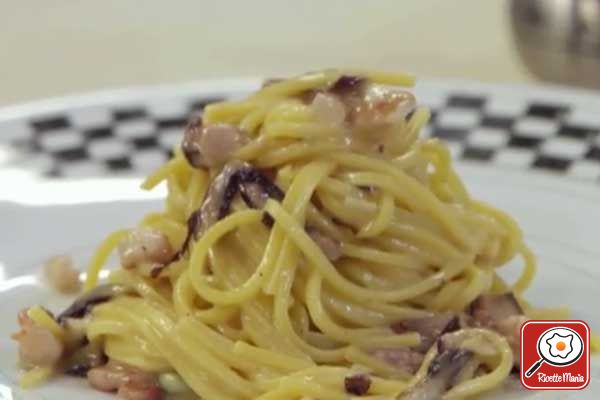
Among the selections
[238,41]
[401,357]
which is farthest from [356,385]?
[238,41]

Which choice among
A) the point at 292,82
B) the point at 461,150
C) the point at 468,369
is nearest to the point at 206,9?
the point at 461,150

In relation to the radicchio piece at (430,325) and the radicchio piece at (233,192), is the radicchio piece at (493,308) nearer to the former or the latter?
the radicchio piece at (430,325)

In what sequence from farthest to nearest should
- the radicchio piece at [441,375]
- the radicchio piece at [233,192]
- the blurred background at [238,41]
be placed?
the blurred background at [238,41] < the radicchio piece at [233,192] < the radicchio piece at [441,375]

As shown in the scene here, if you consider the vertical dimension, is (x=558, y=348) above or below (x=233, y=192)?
below

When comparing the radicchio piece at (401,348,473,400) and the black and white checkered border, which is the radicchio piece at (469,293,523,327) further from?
the black and white checkered border

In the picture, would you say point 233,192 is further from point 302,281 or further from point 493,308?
point 493,308

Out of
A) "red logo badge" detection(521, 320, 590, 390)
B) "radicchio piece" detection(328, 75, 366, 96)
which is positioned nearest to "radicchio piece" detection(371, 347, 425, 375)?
"red logo badge" detection(521, 320, 590, 390)

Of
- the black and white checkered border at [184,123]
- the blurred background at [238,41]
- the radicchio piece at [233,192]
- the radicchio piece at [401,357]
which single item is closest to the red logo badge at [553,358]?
the radicchio piece at [401,357]
